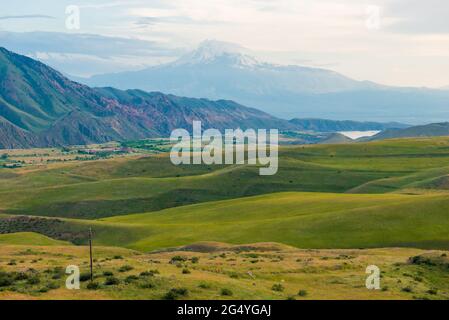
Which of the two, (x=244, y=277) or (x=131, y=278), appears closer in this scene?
(x=131, y=278)

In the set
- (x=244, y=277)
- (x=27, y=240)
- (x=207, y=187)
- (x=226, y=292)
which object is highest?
(x=226, y=292)

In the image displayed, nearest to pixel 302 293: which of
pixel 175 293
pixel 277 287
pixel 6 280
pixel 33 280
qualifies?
pixel 277 287

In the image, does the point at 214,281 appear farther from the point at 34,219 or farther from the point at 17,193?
the point at 17,193

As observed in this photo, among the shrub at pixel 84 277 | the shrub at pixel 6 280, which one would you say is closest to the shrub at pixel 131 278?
the shrub at pixel 84 277

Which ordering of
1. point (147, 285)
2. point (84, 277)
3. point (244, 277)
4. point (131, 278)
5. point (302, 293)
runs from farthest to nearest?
point (244, 277)
point (84, 277)
point (131, 278)
point (302, 293)
point (147, 285)

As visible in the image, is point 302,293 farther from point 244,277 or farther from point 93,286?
point 93,286

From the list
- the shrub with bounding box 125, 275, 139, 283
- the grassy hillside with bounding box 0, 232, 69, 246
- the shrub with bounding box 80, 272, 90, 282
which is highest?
the shrub with bounding box 125, 275, 139, 283

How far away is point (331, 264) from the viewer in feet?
166

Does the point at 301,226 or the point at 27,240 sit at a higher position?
the point at 301,226

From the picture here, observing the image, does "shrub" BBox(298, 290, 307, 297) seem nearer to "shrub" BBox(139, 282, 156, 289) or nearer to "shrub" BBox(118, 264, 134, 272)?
"shrub" BBox(139, 282, 156, 289)

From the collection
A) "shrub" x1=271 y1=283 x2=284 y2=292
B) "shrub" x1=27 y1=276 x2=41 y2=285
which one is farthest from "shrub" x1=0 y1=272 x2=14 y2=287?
"shrub" x1=271 y1=283 x2=284 y2=292

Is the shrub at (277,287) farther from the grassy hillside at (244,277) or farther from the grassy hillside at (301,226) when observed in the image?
the grassy hillside at (301,226)

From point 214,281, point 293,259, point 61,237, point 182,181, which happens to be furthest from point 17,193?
point 214,281
